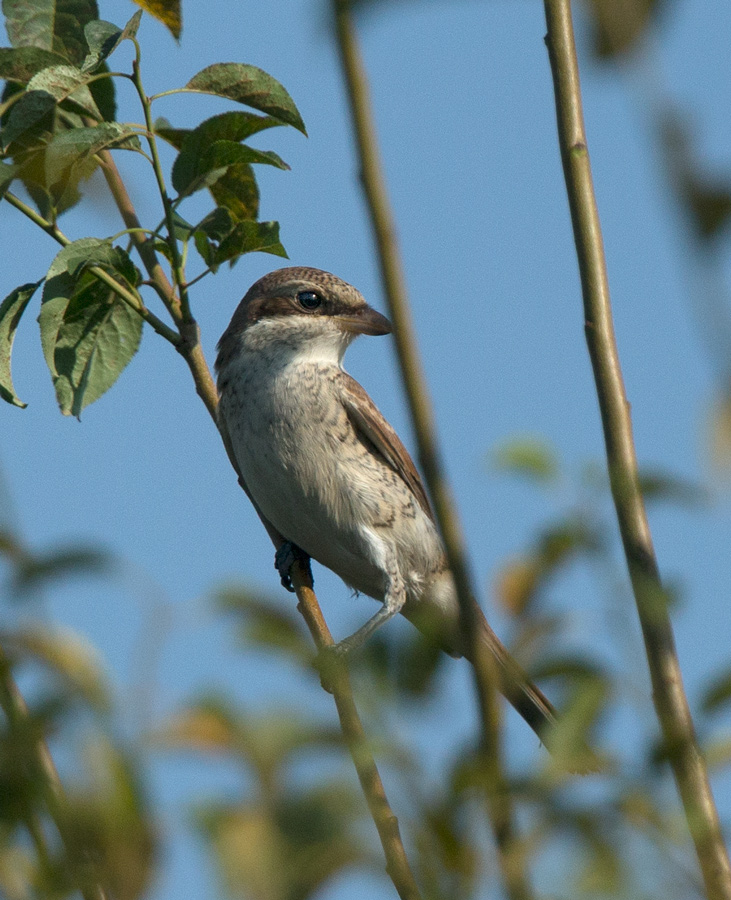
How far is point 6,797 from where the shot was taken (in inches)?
44.8

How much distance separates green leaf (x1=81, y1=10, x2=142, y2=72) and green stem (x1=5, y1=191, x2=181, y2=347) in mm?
446

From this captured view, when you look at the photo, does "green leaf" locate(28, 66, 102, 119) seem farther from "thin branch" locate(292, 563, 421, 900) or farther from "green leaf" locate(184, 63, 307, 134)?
"thin branch" locate(292, 563, 421, 900)

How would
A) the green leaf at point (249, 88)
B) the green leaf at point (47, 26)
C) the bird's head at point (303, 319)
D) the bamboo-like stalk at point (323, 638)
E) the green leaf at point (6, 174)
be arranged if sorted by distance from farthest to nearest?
the bird's head at point (303, 319) < the green leaf at point (47, 26) < the green leaf at point (249, 88) < the green leaf at point (6, 174) < the bamboo-like stalk at point (323, 638)

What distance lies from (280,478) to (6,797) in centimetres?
435

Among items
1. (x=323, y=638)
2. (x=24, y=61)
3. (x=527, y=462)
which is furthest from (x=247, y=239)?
(x=527, y=462)

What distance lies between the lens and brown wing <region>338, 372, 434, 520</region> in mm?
5801

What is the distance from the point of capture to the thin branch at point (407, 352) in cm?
99

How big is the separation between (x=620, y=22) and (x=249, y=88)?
2.63 meters

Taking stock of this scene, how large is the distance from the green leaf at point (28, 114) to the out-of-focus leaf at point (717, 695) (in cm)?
259

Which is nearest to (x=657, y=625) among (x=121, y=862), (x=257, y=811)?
(x=257, y=811)

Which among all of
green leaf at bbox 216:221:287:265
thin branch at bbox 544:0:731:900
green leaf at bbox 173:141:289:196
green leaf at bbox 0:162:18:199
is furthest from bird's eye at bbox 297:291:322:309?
thin branch at bbox 544:0:731:900

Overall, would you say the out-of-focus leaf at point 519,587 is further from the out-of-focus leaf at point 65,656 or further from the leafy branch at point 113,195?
the leafy branch at point 113,195

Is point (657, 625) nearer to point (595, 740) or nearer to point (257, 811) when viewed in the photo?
point (595, 740)

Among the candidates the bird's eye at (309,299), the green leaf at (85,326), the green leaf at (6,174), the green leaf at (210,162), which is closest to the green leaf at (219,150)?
the green leaf at (210,162)
